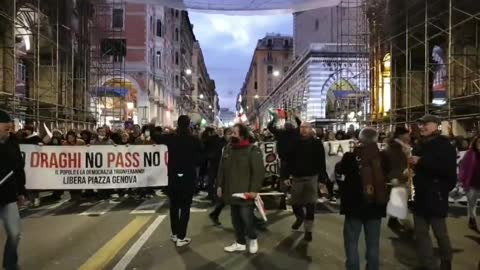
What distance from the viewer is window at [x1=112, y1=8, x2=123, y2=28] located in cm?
5317

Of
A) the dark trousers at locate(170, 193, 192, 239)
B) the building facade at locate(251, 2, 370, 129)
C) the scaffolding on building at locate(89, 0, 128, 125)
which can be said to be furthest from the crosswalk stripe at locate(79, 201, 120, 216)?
the scaffolding on building at locate(89, 0, 128, 125)

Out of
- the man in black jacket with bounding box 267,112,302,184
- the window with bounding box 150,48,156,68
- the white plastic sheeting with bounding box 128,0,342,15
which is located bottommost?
the man in black jacket with bounding box 267,112,302,184

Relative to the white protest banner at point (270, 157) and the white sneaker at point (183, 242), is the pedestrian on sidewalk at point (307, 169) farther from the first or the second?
the white protest banner at point (270, 157)

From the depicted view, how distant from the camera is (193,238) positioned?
30.8 feet

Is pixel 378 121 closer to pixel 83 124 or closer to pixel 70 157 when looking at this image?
pixel 83 124

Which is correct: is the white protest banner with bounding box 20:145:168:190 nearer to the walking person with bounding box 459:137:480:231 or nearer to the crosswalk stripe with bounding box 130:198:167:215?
the crosswalk stripe with bounding box 130:198:167:215

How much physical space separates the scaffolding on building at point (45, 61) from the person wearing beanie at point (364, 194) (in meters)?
16.6

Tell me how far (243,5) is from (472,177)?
7.06 meters

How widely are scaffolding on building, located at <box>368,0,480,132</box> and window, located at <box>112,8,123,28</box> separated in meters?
29.5

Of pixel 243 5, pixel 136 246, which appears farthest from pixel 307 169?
pixel 243 5

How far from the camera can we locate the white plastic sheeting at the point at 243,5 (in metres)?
14.3

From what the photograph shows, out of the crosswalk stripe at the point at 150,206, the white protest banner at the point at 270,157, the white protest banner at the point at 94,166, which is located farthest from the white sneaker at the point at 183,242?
the white protest banner at the point at 270,157

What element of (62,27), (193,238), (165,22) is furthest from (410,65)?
(165,22)

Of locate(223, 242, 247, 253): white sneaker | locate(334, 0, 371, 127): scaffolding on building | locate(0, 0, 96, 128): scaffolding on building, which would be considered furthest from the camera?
locate(334, 0, 371, 127): scaffolding on building
